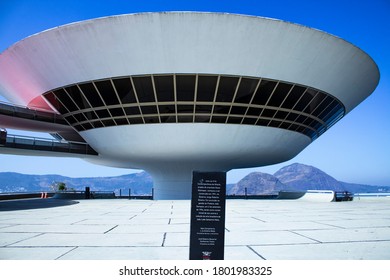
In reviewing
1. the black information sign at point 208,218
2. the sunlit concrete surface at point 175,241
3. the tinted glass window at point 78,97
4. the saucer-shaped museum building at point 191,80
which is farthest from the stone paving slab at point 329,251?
the tinted glass window at point 78,97

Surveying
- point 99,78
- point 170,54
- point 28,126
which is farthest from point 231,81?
point 28,126

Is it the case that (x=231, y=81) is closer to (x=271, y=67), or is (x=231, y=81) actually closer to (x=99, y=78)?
(x=271, y=67)

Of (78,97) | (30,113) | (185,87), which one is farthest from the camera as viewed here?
(30,113)

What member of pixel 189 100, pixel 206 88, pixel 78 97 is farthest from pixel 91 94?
pixel 206 88

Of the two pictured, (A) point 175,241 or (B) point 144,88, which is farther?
(B) point 144,88

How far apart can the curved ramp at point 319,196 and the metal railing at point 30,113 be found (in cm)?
2497

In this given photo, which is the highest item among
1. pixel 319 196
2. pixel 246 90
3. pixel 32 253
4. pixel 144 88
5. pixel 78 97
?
pixel 246 90

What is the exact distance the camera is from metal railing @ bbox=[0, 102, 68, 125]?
28.9 metres

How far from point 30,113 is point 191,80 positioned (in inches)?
707

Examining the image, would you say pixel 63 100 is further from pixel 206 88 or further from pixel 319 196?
pixel 319 196

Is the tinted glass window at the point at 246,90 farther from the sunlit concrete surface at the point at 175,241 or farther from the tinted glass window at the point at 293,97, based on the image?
the sunlit concrete surface at the point at 175,241

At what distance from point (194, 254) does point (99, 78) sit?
1965cm

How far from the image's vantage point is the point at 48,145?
32.1m
